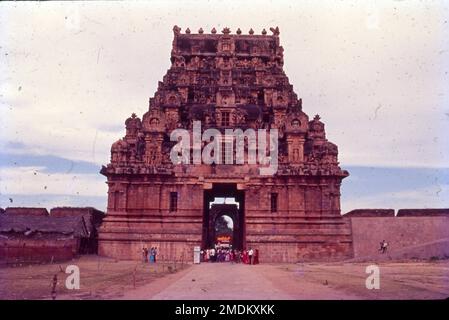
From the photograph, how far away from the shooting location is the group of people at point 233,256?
34434mm

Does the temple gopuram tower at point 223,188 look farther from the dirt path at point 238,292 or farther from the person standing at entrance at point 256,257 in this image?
the dirt path at point 238,292

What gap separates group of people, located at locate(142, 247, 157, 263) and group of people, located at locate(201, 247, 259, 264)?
428 centimetres

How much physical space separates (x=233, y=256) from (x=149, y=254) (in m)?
7.38

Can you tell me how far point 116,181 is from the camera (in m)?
37.9

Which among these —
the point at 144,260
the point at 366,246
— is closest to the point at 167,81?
the point at 144,260

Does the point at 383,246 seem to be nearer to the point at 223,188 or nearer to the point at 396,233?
the point at 396,233

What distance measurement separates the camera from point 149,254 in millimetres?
36062

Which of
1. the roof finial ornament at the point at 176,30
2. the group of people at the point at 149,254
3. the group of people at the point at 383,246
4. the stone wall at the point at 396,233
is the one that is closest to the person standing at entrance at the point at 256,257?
the group of people at the point at 149,254

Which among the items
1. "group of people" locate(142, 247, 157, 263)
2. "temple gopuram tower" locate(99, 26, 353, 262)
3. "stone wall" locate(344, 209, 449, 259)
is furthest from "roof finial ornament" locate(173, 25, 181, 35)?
"stone wall" locate(344, 209, 449, 259)

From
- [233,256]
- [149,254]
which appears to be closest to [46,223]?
[149,254]

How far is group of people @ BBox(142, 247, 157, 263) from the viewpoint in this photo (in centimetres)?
3506

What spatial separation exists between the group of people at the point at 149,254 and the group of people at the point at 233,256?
428 cm

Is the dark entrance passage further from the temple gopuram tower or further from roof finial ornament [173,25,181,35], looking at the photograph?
roof finial ornament [173,25,181,35]
